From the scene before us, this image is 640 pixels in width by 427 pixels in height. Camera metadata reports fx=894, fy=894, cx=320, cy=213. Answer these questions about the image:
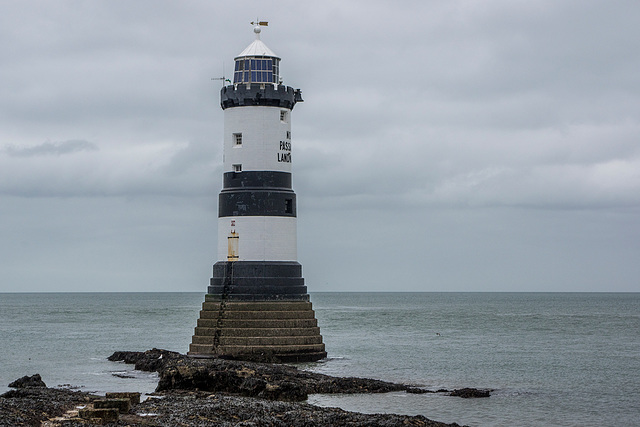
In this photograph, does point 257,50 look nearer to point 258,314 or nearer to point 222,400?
point 258,314

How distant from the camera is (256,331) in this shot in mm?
36719

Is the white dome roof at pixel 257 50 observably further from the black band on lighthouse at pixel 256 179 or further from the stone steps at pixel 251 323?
the stone steps at pixel 251 323

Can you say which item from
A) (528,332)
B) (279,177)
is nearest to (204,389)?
(279,177)

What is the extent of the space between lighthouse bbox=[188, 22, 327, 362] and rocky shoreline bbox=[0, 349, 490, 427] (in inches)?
173

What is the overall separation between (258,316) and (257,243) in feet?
9.94

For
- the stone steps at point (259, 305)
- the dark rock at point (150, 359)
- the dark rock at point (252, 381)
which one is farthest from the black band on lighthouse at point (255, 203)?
the dark rock at point (252, 381)

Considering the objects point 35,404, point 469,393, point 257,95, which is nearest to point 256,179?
point 257,95

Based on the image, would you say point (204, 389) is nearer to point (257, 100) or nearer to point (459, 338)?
point (257, 100)

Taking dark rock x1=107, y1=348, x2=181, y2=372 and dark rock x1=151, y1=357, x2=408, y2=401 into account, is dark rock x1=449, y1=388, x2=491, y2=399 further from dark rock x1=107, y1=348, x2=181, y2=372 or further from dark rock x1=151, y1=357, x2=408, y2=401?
dark rock x1=107, y1=348, x2=181, y2=372

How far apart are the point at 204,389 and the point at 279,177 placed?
37.5 ft

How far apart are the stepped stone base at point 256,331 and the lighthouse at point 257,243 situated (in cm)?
4

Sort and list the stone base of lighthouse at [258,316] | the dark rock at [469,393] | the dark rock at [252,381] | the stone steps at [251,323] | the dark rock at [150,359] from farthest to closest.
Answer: the dark rock at [150,359] → the stone steps at [251,323] → the stone base of lighthouse at [258,316] → the dark rock at [469,393] → the dark rock at [252,381]

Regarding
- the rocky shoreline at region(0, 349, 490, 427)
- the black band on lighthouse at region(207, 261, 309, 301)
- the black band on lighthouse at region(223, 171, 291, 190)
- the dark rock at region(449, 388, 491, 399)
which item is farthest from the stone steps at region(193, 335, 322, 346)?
the dark rock at region(449, 388, 491, 399)

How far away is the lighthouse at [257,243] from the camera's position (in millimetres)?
36938
